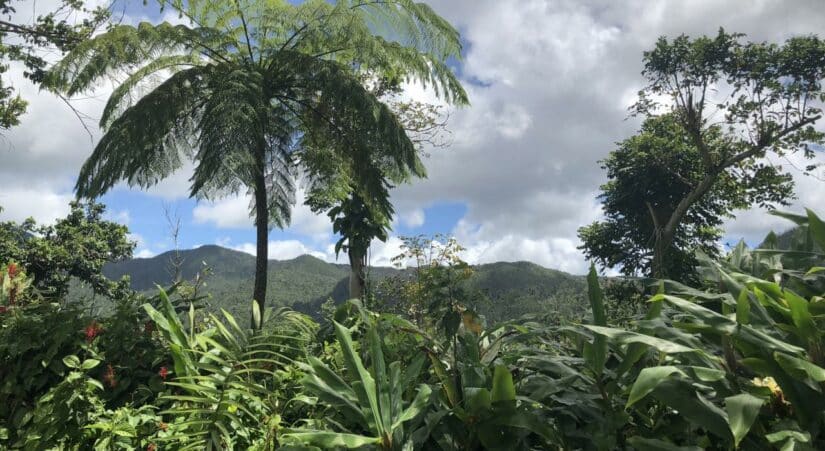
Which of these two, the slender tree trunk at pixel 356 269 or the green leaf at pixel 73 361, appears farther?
the slender tree trunk at pixel 356 269

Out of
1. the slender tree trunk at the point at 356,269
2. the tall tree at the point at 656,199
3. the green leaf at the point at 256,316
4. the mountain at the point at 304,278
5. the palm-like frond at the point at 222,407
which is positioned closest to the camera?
the palm-like frond at the point at 222,407

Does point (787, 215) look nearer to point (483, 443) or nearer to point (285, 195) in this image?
point (483, 443)

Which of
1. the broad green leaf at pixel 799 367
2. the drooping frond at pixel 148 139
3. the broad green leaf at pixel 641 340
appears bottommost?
the broad green leaf at pixel 799 367

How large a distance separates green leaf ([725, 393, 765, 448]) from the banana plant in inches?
20.0

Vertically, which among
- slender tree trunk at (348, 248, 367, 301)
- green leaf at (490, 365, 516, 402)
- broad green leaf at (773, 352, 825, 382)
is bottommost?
green leaf at (490, 365, 516, 402)

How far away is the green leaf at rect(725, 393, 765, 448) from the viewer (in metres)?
0.82

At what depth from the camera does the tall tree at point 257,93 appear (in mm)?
8117

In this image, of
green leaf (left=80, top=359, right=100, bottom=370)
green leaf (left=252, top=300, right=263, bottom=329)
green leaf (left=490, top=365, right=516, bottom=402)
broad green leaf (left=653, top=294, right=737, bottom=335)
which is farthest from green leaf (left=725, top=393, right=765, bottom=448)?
green leaf (left=80, top=359, right=100, bottom=370)

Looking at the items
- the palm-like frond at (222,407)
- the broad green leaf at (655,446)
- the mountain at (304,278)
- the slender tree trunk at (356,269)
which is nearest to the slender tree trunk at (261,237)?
the slender tree trunk at (356,269)

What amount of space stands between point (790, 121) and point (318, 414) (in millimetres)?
19251

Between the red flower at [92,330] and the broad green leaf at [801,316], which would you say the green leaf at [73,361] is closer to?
the red flower at [92,330]

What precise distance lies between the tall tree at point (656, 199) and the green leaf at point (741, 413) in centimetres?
1912

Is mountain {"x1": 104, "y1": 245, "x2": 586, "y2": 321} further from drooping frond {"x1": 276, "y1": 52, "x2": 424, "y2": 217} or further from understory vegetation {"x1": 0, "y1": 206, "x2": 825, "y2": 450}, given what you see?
understory vegetation {"x1": 0, "y1": 206, "x2": 825, "y2": 450}

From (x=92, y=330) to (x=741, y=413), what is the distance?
1.99m
